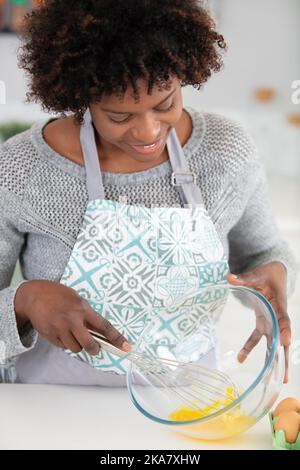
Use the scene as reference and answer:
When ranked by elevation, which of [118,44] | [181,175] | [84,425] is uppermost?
[118,44]

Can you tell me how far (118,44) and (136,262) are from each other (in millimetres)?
261

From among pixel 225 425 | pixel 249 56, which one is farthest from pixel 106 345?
pixel 249 56

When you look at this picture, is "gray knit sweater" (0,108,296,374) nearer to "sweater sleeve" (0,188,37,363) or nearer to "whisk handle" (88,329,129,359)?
"sweater sleeve" (0,188,37,363)

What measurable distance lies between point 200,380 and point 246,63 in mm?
1154

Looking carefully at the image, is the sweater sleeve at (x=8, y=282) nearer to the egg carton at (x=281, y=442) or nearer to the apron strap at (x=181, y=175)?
the apron strap at (x=181, y=175)

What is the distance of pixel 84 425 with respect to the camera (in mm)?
730

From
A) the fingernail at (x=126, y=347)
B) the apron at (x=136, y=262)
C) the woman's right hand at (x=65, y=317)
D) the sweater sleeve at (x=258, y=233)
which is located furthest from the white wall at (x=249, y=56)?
the fingernail at (x=126, y=347)

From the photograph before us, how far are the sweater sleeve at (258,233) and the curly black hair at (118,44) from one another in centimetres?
21

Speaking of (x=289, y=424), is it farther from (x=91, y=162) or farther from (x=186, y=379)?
(x=91, y=162)

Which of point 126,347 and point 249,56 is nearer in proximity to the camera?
point 126,347

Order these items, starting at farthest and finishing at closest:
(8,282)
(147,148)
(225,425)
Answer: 1. (8,282)
2. (147,148)
3. (225,425)

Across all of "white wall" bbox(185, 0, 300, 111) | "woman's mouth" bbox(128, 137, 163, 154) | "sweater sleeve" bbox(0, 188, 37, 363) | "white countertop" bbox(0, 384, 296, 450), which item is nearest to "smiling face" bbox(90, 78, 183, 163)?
"woman's mouth" bbox(128, 137, 163, 154)

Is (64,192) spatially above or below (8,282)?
above

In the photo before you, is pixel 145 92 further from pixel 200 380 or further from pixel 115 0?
pixel 200 380
